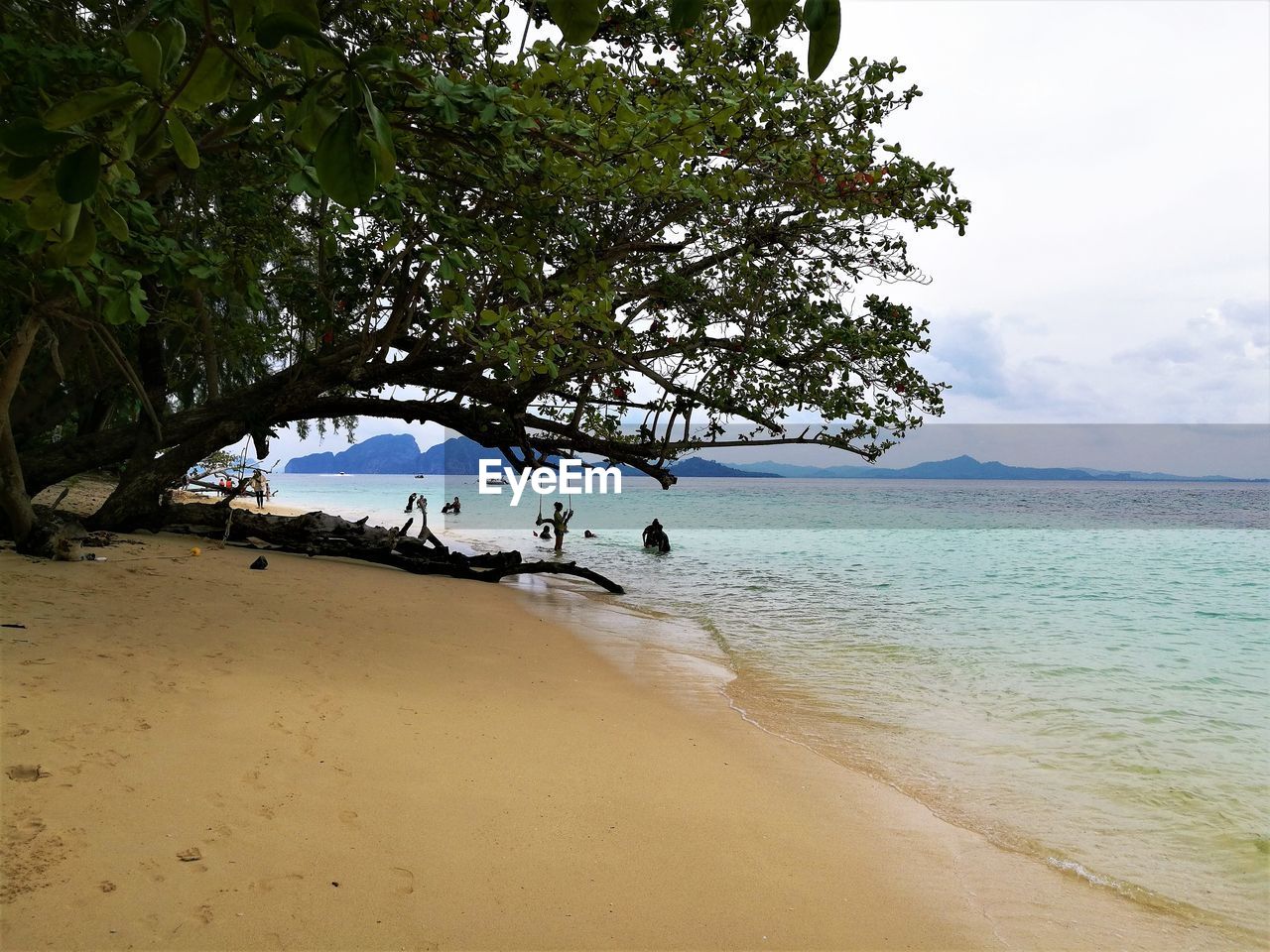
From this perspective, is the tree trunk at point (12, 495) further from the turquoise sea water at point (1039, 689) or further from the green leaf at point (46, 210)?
the green leaf at point (46, 210)

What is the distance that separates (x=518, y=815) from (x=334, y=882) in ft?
3.02

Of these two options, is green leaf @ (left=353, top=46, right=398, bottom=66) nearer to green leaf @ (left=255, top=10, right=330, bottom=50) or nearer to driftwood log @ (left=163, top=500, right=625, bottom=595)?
green leaf @ (left=255, top=10, right=330, bottom=50)

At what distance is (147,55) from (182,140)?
9.4 inches

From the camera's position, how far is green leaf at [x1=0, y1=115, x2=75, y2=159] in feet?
3.37

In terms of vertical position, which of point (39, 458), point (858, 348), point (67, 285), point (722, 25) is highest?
point (722, 25)

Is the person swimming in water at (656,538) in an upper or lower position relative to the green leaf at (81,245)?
lower

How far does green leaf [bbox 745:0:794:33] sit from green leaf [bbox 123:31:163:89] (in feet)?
2.69

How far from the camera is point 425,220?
20.3 feet

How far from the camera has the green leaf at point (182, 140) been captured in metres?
1.24

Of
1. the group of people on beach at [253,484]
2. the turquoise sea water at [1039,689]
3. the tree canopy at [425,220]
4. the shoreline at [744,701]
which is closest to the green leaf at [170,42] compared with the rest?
the tree canopy at [425,220]

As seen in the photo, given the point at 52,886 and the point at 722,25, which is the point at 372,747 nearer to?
the point at 52,886

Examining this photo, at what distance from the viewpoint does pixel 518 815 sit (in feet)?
11.1

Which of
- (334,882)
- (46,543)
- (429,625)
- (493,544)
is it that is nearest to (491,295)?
(429,625)

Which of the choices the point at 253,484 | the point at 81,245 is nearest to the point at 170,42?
the point at 81,245
